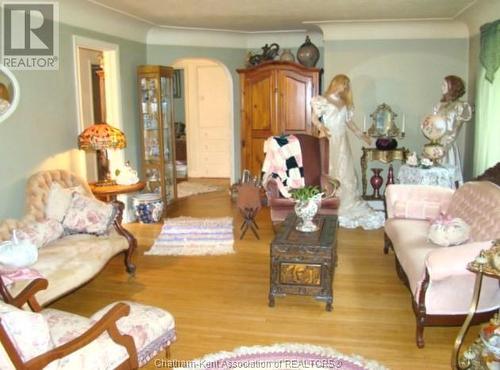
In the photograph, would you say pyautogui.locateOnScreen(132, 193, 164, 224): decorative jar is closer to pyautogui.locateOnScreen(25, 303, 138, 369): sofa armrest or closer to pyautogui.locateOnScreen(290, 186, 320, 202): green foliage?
pyautogui.locateOnScreen(290, 186, 320, 202): green foliage

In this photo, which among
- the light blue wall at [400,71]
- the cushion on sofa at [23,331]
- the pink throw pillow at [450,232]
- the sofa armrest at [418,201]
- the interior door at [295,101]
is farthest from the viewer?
the interior door at [295,101]

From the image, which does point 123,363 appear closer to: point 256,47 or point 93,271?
point 93,271

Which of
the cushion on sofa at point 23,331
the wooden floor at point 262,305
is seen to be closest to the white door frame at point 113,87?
the wooden floor at point 262,305

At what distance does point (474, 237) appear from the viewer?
3.38 m

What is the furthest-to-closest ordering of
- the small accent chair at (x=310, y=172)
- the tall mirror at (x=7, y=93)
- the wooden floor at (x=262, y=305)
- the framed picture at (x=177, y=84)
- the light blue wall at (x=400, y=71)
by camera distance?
1. the framed picture at (x=177, y=84)
2. the light blue wall at (x=400, y=71)
3. the small accent chair at (x=310, y=172)
4. the tall mirror at (x=7, y=93)
5. the wooden floor at (x=262, y=305)

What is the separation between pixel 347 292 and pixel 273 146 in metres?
2.07

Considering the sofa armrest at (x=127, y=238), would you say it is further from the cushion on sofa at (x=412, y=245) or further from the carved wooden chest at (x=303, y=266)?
the cushion on sofa at (x=412, y=245)

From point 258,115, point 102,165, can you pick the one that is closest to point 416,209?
point 258,115

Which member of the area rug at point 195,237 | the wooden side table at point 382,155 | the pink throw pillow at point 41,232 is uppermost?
the wooden side table at point 382,155

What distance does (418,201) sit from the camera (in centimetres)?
433

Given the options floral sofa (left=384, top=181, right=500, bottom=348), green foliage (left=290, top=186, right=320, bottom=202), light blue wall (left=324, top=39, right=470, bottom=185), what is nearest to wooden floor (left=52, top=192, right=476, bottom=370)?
floral sofa (left=384, top=181, right=500, bottom=348)

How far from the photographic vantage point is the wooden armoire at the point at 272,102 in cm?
710

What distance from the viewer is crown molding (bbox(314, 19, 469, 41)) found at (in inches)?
246

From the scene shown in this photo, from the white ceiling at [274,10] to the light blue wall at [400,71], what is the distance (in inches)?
18.8
